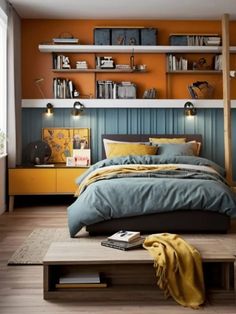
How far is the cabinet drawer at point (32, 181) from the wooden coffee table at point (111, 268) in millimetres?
2966

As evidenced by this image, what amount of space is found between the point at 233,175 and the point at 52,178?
2.67 meters

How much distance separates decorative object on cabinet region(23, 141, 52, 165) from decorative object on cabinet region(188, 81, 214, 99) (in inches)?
88.2

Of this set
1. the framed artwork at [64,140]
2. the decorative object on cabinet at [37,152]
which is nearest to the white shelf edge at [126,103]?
the framed artwork at [64,140]

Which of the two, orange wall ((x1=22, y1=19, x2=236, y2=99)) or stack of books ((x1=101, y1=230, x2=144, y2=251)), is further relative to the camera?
orange wall ((x1=22, y1=19, x2=236, y2=99))

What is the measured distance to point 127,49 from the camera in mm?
6441

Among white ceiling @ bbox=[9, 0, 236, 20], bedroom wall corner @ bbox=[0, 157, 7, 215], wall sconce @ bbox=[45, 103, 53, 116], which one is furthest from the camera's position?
wall sconce @ bbox=[45, 103, 53, 116]

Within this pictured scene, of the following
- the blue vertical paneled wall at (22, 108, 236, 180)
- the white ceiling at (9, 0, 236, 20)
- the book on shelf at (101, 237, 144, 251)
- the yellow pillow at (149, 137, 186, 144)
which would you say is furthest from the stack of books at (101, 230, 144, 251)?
the white ceiling at (9, 0, 236, 20)

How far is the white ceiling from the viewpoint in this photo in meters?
5.78

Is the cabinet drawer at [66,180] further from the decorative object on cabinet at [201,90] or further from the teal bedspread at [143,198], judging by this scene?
the decorative object on cabinet at [201,90]

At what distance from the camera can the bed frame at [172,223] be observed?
4164 mm

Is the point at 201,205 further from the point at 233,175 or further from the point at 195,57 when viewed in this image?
the point at 195,57

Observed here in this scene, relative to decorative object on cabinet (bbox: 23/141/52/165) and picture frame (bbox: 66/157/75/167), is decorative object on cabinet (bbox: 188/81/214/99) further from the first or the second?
decorative object on cabinet (bbox: 23/141/52/165)

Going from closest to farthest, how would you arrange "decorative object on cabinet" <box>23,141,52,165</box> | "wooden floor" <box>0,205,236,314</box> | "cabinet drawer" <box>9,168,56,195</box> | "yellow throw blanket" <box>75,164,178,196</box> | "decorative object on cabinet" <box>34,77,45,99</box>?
"wooden floor" <box>0,205,236,314</box>
"yellow throw blanket" <box>75,164,178,196</box>
"cabinet drawer" <box>9,168,56,195</box>
"decorative object on cabinet" <box>23,141,52,165</box>
"decorative object on cabinet" <box>34,77,45,99</box>

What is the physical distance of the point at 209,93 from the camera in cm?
657
